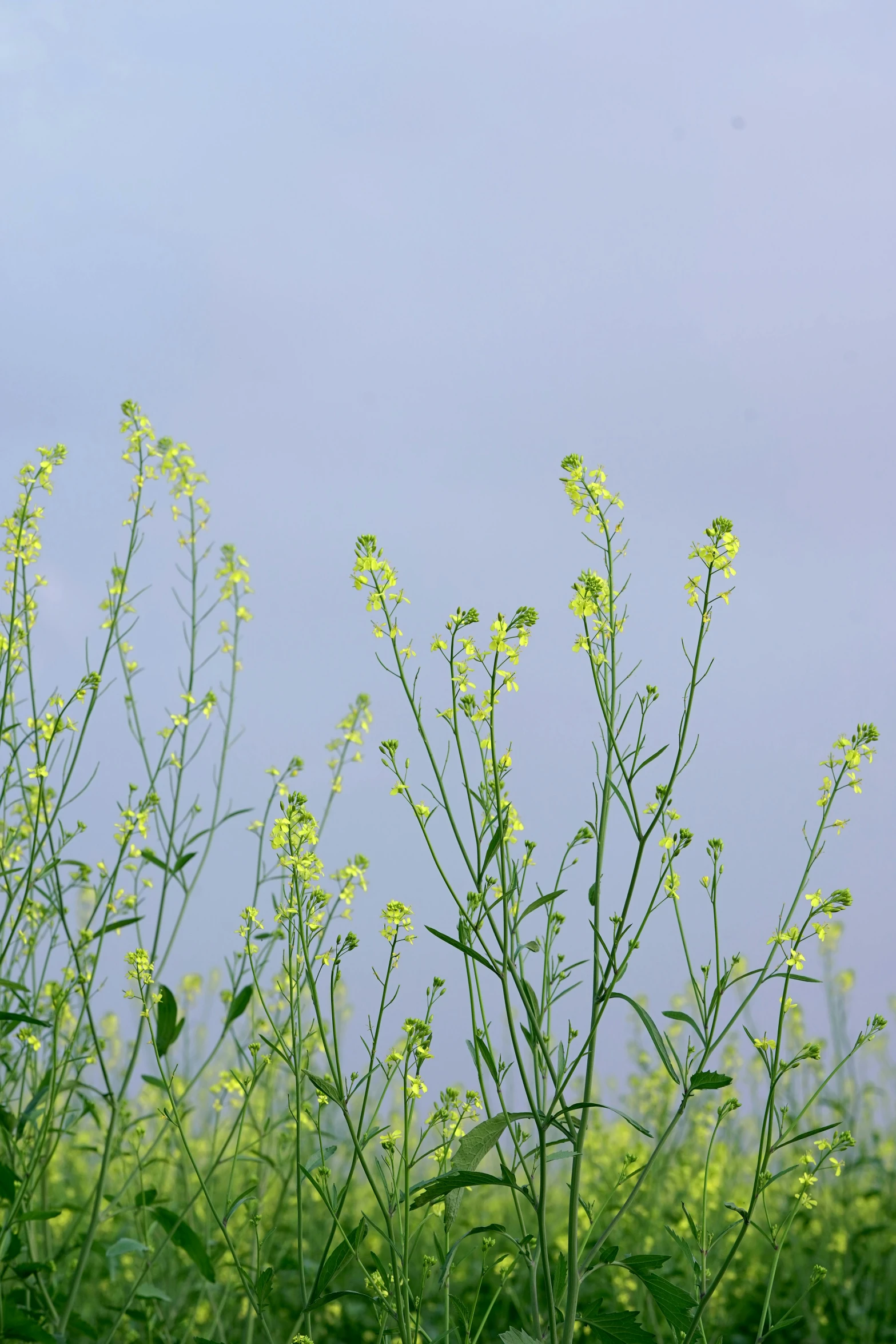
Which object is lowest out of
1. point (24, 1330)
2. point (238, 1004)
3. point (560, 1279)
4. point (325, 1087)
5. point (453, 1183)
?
point (24, 1330)

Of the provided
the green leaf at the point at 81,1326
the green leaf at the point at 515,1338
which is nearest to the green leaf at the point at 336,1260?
the green leaf at the point at 515,1338

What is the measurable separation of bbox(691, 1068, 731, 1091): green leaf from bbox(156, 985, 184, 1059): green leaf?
1.35m

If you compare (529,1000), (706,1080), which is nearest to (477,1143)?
(529,1000)

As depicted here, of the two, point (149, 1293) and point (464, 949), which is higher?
point (464, 949)

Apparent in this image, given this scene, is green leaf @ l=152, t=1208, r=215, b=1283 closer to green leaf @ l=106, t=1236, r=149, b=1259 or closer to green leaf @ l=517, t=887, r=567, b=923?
green leaf @ l=106, t=1236, r=149, b=1259

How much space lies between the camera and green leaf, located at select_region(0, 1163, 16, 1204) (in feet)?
7.71

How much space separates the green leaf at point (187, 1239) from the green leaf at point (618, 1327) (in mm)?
1099

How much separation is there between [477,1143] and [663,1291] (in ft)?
1.27

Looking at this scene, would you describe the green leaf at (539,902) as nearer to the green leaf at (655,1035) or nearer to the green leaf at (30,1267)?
the green leaf at (655,1035)

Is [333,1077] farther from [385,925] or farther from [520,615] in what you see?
[520,615]

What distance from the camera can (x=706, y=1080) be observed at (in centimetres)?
170

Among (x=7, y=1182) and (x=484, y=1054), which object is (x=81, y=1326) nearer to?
(x=7, y=1182)

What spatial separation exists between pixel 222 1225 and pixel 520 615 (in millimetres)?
1113

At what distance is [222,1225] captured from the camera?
183 cm
